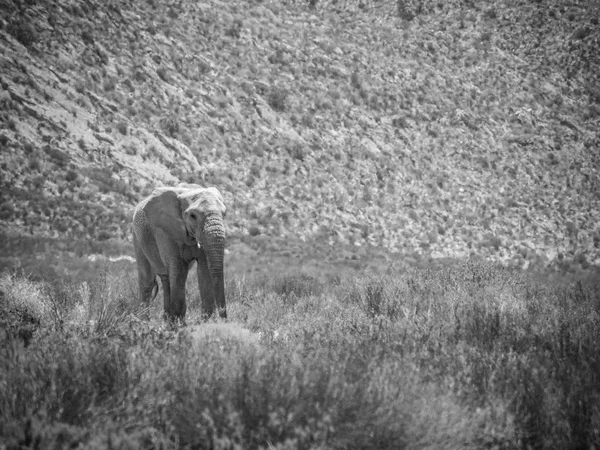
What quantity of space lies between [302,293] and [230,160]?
55.6ft

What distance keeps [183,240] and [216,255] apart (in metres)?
1.08

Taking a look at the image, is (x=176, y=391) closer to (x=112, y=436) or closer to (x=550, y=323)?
(x=112, y=436)

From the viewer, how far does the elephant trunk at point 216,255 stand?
843 cm

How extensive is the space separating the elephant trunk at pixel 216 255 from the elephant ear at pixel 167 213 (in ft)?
2.85

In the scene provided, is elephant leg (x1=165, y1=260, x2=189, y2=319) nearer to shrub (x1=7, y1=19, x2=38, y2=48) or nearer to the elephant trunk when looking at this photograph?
the elephant trunk

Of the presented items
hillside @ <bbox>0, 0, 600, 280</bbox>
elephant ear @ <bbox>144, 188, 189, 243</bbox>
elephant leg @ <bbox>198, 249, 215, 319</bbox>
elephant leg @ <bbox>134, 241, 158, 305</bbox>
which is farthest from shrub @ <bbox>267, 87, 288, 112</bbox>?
elephant leg @ <bbox>198, 249, 215, 319</bbox>

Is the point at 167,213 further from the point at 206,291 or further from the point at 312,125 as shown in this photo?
the point at 312,125

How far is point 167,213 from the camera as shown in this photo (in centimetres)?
941

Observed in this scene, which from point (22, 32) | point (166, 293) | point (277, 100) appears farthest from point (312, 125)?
point (166, 293)

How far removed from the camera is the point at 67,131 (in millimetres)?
24891

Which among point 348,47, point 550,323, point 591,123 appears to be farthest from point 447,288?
point 591,123

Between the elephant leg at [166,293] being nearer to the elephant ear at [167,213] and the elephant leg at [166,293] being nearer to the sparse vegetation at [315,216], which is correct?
the elephant ear at [167,213]

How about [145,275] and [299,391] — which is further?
[145,275]

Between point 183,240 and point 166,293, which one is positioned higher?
point 183,240
